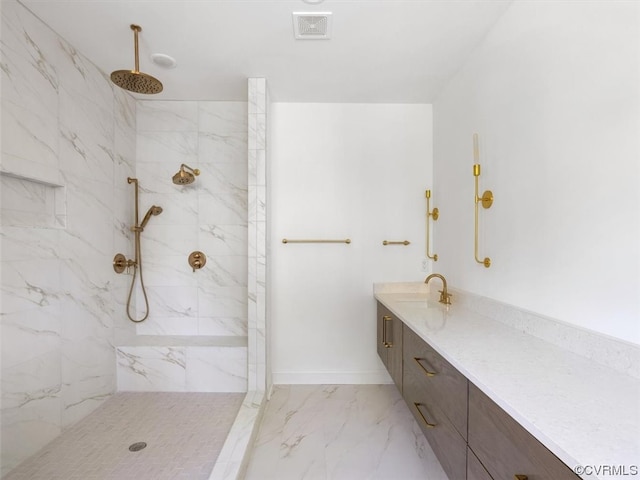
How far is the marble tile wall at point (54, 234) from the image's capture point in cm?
152

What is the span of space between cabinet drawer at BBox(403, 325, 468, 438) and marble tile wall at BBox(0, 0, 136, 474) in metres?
2.04

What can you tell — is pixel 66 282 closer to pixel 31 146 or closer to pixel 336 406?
pixel 31 146

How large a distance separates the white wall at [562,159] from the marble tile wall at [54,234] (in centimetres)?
→ 251

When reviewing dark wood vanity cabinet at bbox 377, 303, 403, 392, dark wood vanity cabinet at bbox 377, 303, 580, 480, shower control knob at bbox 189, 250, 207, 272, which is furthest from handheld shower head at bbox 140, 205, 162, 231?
dark wood vanity cabinet at bbox 377, 303, 580, 480

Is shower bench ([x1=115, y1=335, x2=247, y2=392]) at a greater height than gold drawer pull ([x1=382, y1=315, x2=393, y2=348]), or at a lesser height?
lesser

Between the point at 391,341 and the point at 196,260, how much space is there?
5.63 ft

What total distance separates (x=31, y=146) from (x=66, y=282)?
81cm

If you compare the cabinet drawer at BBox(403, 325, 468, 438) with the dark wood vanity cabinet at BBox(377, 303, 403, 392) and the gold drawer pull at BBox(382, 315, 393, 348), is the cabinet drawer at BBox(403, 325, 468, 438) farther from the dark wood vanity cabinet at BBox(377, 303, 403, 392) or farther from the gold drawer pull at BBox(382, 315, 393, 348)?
the gold drawer pull at BBox(382, 315, 393, 348)

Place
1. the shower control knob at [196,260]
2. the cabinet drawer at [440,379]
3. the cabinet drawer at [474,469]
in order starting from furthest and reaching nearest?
the shower control knob at [196,260] < the cabinet drawer at [440,379] < the cabinet drawer at [474,469]

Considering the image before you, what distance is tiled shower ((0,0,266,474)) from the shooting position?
1563 millimetres

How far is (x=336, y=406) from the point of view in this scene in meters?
2.19

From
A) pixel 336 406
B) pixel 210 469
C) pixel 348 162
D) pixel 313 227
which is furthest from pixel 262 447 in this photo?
pixel 348 162

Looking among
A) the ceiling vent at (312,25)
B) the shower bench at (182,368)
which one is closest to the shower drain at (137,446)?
the shower bench at (182,368)

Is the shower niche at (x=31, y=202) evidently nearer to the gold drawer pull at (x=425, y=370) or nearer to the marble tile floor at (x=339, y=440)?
the marble tile floor at (x=339, y=440)
